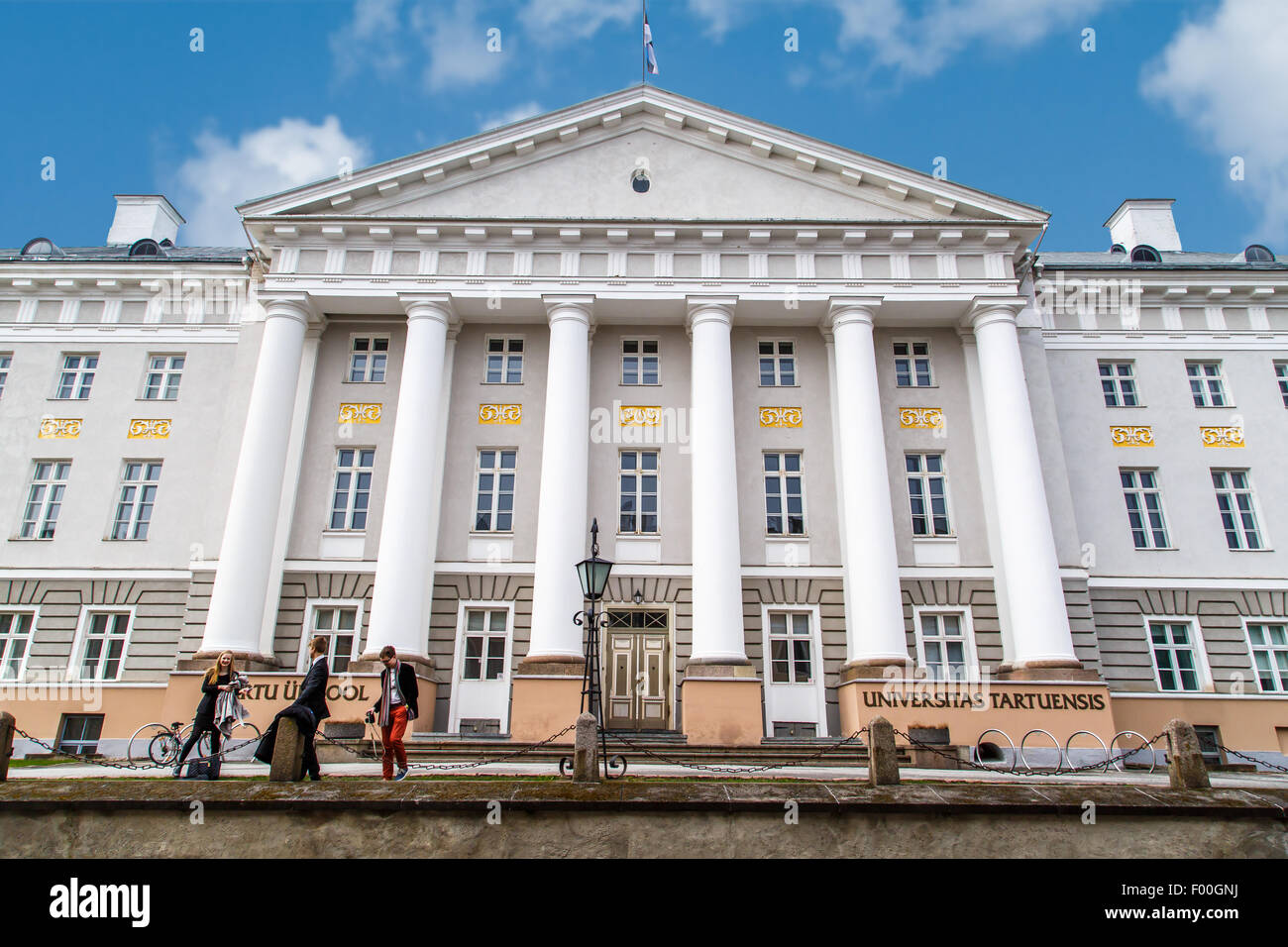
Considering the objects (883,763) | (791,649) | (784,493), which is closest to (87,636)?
(791,649)

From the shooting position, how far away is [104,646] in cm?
2202

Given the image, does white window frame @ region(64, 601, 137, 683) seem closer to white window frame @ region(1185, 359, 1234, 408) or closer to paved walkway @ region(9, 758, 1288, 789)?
paved walkway @ region(9, 758, 1288, 789)

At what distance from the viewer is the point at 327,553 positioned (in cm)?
2169

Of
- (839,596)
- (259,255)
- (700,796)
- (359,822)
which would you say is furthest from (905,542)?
(259,255)

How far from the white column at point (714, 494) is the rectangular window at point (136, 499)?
1438cm

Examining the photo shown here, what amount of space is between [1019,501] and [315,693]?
1658cm

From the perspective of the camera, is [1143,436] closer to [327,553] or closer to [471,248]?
[471,248]

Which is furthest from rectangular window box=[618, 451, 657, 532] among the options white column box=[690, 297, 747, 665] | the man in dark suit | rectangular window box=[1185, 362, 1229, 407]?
rectangular window box=[1185, 362, 1229, 407]

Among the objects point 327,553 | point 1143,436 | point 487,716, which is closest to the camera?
point 487,716

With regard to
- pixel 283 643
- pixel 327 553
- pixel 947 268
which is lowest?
pixel 283 643

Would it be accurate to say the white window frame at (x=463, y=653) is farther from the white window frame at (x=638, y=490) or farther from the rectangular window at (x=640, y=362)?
the rectangular window at (x=640, y=362)

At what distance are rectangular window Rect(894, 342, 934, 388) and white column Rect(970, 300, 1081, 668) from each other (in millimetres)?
1430

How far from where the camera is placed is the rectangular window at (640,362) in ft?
77.4

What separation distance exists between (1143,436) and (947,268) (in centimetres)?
705
